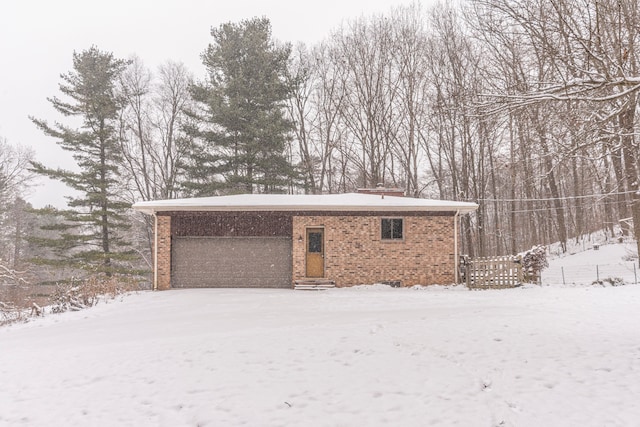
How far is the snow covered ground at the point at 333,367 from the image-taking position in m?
4.04

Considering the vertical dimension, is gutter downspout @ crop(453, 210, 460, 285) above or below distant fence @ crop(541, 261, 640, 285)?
above

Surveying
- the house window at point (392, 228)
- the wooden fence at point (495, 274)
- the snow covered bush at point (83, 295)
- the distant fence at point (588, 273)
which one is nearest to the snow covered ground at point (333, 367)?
the snow covered bush at point (83, 295)

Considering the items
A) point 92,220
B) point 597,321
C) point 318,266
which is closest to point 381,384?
point 597,321

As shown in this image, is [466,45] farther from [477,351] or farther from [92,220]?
[92,220]

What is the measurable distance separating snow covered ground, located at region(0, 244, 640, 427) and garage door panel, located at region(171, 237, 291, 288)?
4.44m

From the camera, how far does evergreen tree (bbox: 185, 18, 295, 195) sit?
20828 mm

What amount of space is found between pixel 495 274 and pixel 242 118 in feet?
49.9

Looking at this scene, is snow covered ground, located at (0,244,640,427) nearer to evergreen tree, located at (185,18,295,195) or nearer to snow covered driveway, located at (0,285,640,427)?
snow covered driveway, located at (0,285,640,427)

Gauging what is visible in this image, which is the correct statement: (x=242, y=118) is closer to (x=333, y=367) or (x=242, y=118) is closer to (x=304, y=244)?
(x=304, y=244)

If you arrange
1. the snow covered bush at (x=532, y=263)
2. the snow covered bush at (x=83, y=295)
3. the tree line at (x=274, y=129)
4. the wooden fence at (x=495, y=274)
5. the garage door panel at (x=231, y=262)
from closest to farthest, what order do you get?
1. the snow covered bush at (x=83, y=295)
2. the wooden fence at (x=495, y=274)
3. the garage door panel at (x=231, y=262)
4. the snow covered bush at (x=532, y=263)
5. the tree line at (x=274, y=129)

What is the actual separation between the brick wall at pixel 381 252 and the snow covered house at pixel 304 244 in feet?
0.11

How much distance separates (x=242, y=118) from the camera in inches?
845

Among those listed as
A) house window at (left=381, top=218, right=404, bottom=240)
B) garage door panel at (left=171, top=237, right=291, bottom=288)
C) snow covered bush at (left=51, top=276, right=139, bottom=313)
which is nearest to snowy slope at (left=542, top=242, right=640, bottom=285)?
house window at (left=381, top=218, right=404, bottom=240)

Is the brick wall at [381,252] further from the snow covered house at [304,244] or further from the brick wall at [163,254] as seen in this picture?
the brick wall at [163,254]
